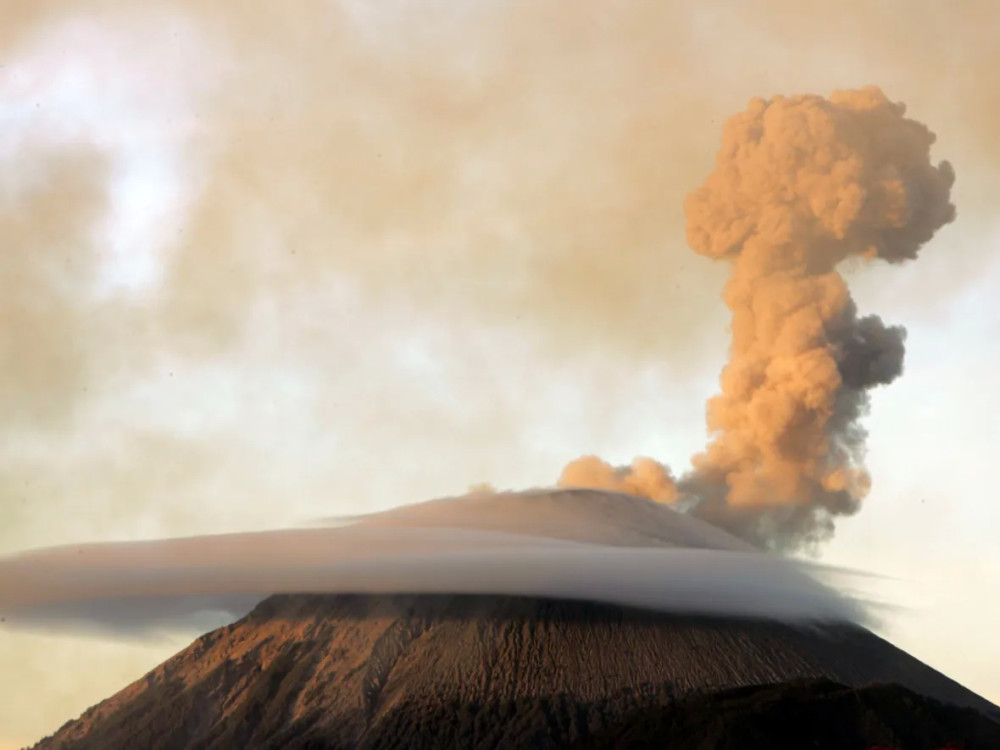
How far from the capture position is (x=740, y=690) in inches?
4227

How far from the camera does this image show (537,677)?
112 meters

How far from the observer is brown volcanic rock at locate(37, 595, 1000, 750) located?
106250 millimetres

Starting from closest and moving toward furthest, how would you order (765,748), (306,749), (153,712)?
(765,748)
(306,749)
(153,712)

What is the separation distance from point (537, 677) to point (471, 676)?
17.5 ft

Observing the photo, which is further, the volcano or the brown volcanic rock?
the brown volcanic rock

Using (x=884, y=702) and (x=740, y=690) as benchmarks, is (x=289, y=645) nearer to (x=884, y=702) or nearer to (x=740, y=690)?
(x=740, y=690)

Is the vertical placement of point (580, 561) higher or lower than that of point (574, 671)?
higher

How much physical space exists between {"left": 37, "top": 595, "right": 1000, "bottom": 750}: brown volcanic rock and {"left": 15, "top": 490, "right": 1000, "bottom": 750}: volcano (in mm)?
179

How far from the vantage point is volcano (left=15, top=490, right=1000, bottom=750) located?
102 m

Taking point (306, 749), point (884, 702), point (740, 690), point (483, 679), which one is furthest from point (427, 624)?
point (884, 702)

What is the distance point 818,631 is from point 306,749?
155ft

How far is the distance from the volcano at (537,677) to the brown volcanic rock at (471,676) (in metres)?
0.18

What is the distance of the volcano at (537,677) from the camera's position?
101750 millimetres

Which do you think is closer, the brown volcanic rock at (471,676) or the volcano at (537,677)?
the volcano at (537,677)
